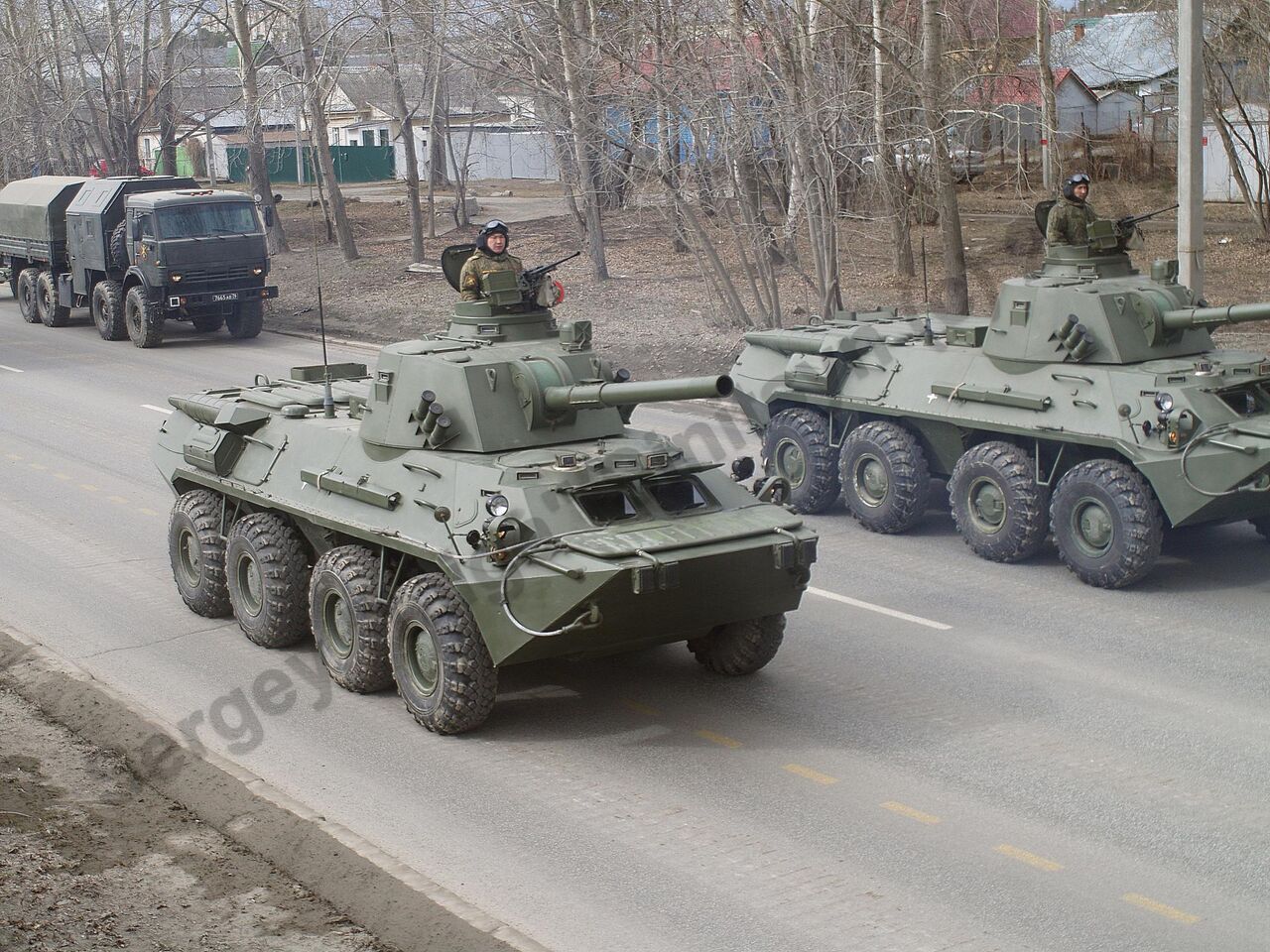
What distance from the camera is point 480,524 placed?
30.3 feet

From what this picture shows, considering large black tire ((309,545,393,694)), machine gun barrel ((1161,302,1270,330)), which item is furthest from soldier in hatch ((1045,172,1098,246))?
large black tire ((309,545,393,694))

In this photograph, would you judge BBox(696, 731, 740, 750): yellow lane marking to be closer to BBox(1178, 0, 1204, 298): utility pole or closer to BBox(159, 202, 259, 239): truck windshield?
BBox(1178, 0, 1204, 298): utility pole

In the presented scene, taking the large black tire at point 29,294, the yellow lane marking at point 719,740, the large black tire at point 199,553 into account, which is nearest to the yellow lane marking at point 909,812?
the yellow lane marking at point 719,740

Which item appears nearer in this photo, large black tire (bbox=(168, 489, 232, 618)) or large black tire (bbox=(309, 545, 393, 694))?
large black tire (bbox=(309, 545, 393, 694))

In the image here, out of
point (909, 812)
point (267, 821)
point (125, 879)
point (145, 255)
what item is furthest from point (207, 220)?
point (909, 812)

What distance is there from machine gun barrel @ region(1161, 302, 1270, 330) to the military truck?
15912mm

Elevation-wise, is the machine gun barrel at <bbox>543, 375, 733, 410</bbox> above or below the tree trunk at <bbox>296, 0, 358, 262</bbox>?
below

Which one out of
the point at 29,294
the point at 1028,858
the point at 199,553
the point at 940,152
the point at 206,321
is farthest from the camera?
the point at 29,294

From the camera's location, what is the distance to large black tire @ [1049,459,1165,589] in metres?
11.9

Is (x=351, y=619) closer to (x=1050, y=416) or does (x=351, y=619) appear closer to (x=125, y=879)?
(x=125, y=879)

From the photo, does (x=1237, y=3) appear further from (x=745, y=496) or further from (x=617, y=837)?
(x=617, y=837)

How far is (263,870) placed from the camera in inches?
300

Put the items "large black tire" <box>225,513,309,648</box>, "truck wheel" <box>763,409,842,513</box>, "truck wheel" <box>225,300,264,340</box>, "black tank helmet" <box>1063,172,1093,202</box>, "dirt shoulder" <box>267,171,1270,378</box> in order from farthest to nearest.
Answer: "truck wheel" <box>225,300,264,340</box>
"dirt shoulder" <box>267,171,1270,378</box>
"truck wheel" <box>763,409,842,513</box>
"black tank helmet" <box>1063,172,1093,202</box>
"large black tire" <box>225,513,309,648</box>

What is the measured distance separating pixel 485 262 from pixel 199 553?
2959mm
